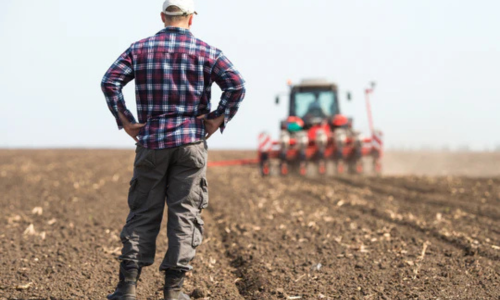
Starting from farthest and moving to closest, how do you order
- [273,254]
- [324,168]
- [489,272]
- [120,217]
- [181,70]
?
[324,168]
[120,217]
[273,254]
[489,272]
[181,70]

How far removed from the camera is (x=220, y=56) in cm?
376

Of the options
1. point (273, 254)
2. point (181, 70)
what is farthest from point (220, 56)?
point (273, 254)

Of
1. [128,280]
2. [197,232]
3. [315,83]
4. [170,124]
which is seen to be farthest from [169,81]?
[315,83]

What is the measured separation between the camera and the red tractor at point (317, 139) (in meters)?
16.6

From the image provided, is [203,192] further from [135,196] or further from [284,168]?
[284,168]

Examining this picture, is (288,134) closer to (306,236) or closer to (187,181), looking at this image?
(306,236)

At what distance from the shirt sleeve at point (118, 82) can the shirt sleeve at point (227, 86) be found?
50cm

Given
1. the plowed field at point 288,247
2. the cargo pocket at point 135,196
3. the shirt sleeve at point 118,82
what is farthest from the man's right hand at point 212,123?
the plowed field at point 288,247

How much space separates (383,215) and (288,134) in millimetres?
8567

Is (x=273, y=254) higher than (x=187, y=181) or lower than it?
lower

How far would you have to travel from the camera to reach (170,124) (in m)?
3.71

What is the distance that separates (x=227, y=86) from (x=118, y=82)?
0.65 m

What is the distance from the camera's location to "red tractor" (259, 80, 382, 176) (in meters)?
16.6

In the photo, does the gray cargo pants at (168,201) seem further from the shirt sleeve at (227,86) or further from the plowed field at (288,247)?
the plowed field at (288,247)
